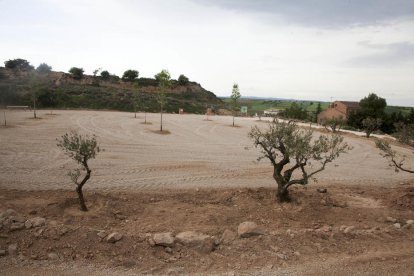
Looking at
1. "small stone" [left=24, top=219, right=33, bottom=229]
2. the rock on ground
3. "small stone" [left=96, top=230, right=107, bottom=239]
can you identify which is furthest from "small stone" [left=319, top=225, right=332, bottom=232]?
"small stone" [left=24, top=219, right=33, bottom=229]

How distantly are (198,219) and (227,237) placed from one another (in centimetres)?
154

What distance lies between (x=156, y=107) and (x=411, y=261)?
2655 inches

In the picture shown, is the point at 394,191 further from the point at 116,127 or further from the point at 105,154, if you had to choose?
the point at 116,127

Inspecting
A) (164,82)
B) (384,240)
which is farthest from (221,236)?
(164,82)

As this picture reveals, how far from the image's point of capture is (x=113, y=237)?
32.0 ft

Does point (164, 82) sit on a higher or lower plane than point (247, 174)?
higher

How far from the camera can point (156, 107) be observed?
7381 centimetres

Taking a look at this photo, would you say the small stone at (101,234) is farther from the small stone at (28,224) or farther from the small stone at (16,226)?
the small stone at (16,226)

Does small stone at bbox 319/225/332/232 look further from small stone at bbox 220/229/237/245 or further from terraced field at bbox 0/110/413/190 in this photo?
terraced field at bbox 0/110/413/190

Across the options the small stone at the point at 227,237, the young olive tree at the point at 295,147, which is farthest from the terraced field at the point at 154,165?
the small stone at the point at 227,237

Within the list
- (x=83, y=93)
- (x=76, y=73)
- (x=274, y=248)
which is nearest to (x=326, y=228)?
(x=274, y=248)

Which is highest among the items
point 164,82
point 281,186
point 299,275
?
point 164,82

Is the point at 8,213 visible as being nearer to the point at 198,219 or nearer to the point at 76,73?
the point at 198,219

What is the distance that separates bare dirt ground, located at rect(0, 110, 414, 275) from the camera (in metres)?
9.02
